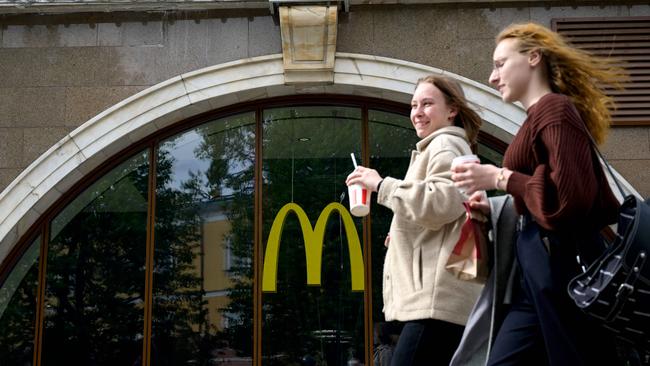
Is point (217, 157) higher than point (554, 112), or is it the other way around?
point (217, 157)

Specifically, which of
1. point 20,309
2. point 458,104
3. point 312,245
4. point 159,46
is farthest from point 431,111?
point 20,309

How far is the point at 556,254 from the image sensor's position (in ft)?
9.47

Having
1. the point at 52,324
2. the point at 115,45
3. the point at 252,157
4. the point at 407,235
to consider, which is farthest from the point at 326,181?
the point at 407,235

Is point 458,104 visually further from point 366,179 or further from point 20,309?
point 20,309

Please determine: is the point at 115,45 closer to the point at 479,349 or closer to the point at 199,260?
the point at 199,260

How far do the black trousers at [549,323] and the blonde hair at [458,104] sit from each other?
99 centimetres

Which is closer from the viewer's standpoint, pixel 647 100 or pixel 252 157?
pixel 647 100

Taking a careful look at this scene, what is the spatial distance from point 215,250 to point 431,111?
4738mm

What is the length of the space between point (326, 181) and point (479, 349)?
16.7 ft

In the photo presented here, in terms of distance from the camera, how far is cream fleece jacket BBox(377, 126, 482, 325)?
3418 millimetres

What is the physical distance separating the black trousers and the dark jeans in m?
0.47

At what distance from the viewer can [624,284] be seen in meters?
2.63

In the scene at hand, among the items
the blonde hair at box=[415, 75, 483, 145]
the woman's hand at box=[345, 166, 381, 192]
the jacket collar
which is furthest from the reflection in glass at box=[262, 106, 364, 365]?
the woman's hand at box=[345, 166, 381, 192]

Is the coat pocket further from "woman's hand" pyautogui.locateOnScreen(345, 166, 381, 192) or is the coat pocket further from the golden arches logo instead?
the golden arches logo
